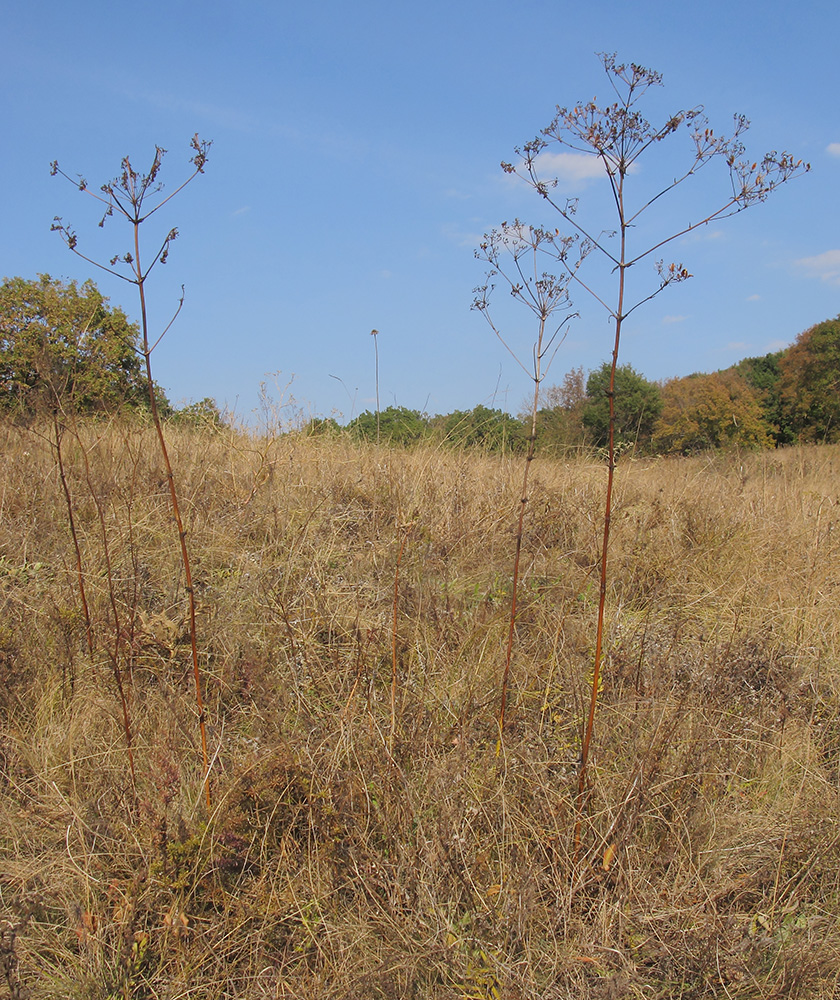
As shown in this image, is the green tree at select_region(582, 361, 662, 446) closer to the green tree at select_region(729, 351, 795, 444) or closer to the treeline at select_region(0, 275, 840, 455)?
the treeline at select_region(0, 275, 840, 455)

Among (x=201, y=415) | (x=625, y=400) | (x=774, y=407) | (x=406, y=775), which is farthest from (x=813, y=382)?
(x=406, y=775)

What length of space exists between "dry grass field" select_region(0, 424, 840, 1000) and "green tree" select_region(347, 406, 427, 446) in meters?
2.72

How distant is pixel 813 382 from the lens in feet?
67.5

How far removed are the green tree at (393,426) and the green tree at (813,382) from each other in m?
15.8

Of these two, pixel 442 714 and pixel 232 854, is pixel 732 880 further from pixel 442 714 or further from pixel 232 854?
pixel 232 854

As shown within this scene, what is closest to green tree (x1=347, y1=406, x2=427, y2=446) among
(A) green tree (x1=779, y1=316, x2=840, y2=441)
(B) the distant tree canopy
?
(B) the distant tree canopy

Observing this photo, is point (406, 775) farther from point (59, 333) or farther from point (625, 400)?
point (625, 400)

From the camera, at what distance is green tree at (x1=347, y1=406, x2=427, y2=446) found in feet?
21.6

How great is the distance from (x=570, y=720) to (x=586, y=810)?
1.42ft

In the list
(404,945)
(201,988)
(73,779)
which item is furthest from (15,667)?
(404,945)

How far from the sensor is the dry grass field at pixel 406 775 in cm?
165

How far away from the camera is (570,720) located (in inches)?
96.0

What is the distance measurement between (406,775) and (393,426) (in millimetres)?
5477

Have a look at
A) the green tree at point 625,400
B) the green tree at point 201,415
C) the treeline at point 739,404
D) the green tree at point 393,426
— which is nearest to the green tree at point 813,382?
the treeline at point 739,404
